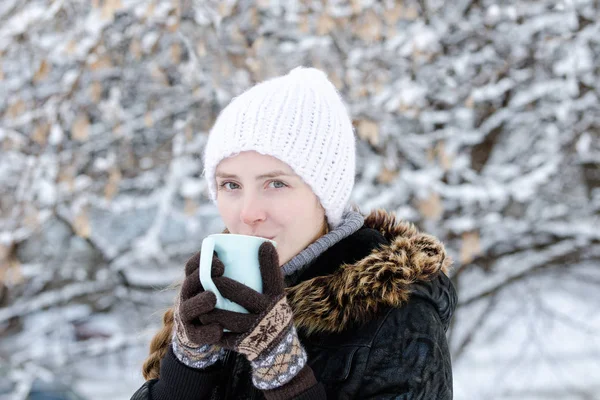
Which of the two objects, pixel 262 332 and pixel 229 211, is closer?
pixel 262 332

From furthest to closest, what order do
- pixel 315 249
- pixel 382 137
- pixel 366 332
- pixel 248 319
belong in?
pixel 382 137 < pixel 315 249 < pixel 366 332 < pixel 248 319

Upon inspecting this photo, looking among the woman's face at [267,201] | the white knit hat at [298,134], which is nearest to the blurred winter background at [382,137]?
the white knit hat at [298,134]

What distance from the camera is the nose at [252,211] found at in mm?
1249

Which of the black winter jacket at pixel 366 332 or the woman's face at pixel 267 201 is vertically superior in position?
the woman's face at pixel 267 201

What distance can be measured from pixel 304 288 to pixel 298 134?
1.07ft

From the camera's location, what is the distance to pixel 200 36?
11.9 ft

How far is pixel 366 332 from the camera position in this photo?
1214mm

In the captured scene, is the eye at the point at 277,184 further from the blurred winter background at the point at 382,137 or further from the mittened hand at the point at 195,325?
the blurred winter background at the point at 382,137

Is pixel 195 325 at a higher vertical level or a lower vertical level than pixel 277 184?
lower

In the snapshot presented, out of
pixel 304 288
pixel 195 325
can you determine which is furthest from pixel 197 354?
pixel 304 288

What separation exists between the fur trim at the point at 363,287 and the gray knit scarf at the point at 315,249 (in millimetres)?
40

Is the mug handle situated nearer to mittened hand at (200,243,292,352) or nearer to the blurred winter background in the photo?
mittened hand at (200,243,292,352)

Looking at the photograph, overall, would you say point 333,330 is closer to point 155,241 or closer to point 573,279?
point 155,241

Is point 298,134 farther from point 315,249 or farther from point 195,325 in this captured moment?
point 195,325
